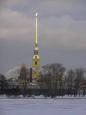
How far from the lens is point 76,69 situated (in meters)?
44.0

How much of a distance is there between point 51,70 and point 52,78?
2.54 m

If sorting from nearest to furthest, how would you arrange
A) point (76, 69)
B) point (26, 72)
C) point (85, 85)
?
point (76, 69)
point (85, 85)
point (26, 72)

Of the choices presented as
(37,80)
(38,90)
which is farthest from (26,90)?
(37,80)

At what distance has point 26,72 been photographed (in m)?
51.1

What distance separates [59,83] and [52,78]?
1173mm

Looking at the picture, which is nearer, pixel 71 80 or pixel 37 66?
pixel 71 80
